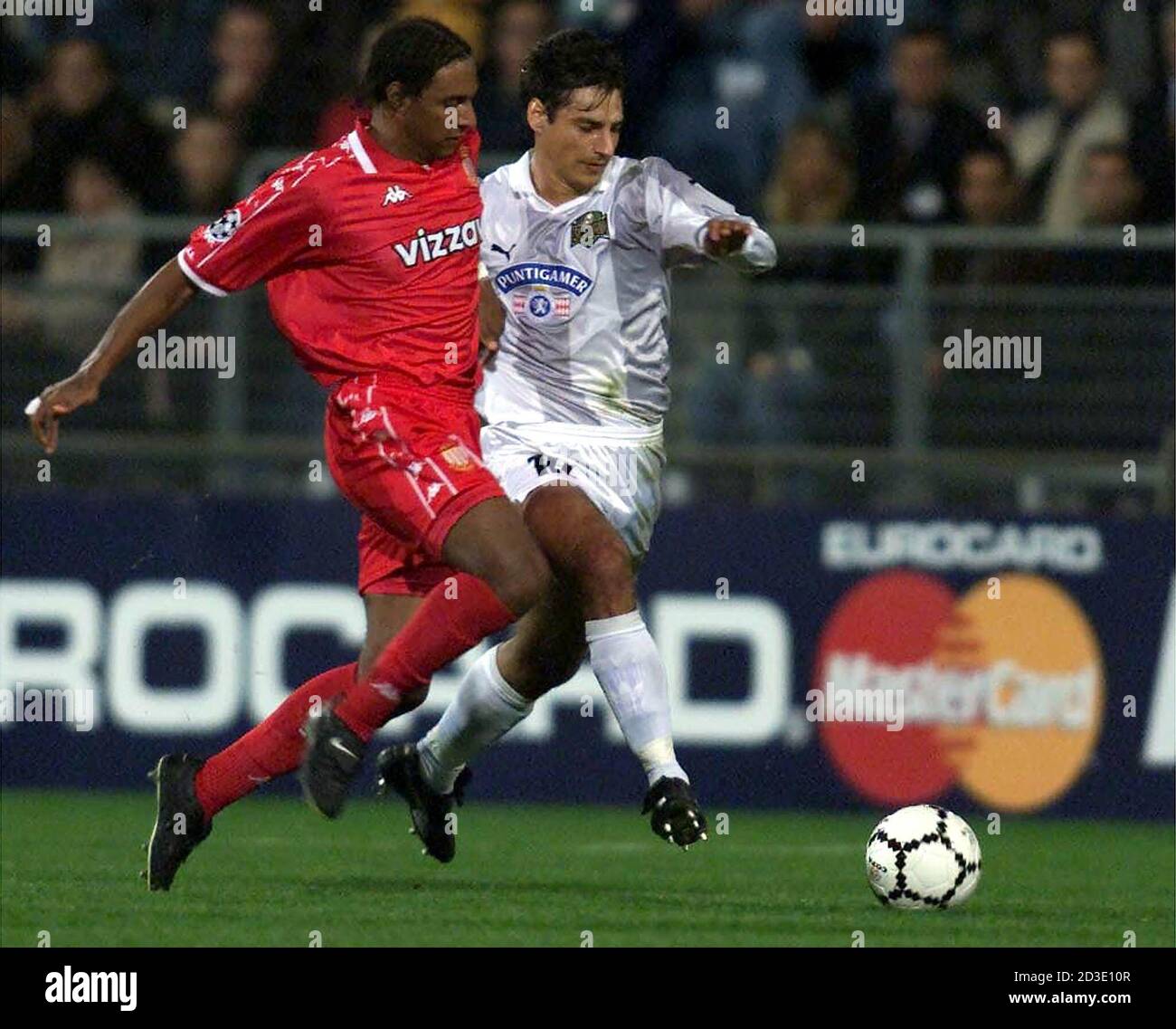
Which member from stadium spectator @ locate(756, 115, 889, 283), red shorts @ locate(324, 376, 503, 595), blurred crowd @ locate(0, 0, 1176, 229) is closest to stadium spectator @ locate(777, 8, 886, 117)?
blurred crowd @ locate(0, 0, 1176, 229)

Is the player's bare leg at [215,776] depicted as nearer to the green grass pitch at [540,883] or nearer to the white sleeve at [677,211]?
the green grass pitch at [540,883]

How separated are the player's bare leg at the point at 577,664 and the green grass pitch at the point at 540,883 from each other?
352mm

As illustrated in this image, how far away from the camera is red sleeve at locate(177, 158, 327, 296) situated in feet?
24.9

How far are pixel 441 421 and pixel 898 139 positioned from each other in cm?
519

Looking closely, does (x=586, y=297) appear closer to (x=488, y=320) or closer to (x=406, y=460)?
(x=488, y=320)

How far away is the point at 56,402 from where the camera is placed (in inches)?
290

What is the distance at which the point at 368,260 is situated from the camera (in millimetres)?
7746

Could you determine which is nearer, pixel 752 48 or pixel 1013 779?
pixel 1013 779

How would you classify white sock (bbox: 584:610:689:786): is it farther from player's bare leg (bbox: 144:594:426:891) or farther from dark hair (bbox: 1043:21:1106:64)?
dark hair (bbox: 1043:21:1106:64)

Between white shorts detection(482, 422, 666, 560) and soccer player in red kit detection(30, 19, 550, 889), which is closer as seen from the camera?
soccer player in red kit detection(30, 19, 550, 889)

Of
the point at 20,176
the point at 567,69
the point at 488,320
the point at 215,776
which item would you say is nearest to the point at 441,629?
the point at 215,776
